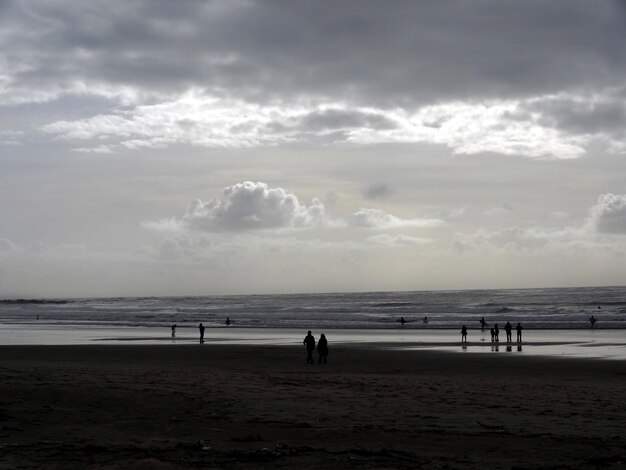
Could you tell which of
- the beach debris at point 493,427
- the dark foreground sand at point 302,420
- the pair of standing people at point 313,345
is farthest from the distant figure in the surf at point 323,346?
the beach debris at point 493,427

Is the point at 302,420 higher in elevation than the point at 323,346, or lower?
higher

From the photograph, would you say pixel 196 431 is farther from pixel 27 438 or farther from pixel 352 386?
pixel 352 386

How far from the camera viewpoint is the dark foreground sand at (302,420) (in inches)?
354

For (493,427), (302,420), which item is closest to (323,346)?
(302,420)

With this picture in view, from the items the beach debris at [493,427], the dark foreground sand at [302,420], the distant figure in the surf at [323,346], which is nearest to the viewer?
the dark foreground sand at [302,420]

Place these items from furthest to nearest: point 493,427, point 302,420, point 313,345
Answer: point 313,345 → point 302,420 → point 493,427

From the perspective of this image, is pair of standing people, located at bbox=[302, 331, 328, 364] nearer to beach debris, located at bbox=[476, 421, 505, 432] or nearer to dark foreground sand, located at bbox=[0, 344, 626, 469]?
dark foreground sand, located at bbox=[0, 344, 626, 469]

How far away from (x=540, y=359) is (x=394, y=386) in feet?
48.1

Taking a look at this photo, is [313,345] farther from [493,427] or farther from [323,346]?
[493,427]

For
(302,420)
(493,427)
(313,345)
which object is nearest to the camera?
(493,427)

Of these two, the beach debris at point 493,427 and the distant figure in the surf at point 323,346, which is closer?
the beach debris at point 493,427

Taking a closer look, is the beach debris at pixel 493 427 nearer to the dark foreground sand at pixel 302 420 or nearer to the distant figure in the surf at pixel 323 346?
the dark foreground sand at pixel 302 420

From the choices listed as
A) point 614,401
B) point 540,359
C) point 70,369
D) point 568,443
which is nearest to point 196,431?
point 568,443

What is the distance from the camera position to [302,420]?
1211 cm
